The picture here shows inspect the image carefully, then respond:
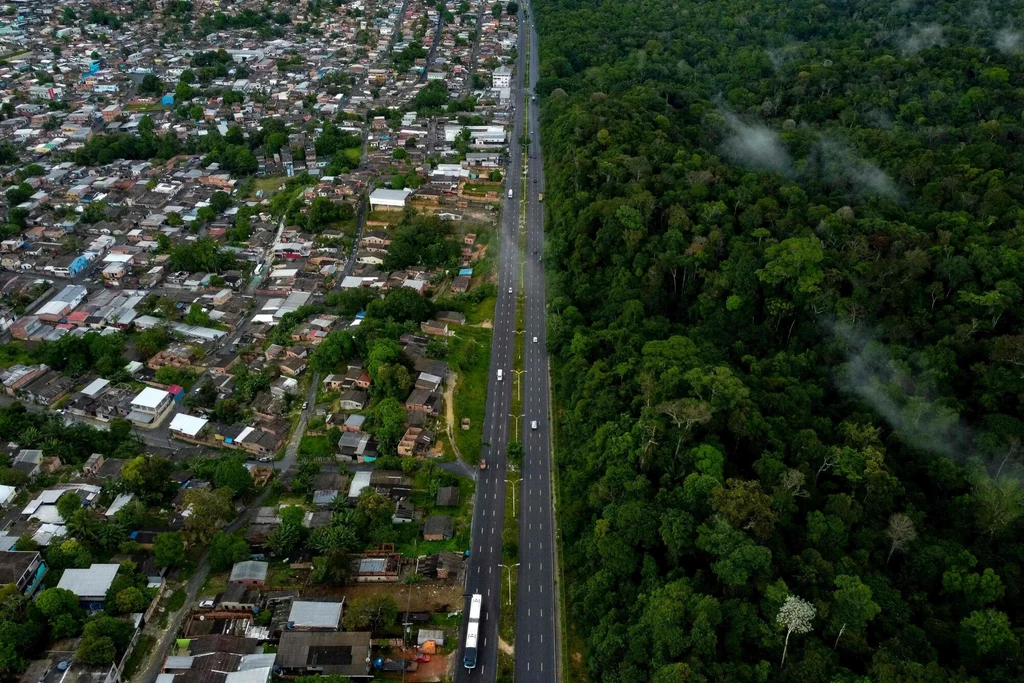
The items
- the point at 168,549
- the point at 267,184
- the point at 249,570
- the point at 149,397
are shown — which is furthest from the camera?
the point at 267,184

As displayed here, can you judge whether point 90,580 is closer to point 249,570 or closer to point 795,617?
point 249,570

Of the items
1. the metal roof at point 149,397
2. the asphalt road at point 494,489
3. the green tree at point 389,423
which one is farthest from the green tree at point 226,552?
the metal roof at point 149,397

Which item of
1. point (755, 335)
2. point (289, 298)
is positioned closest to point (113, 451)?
point (289, 298)

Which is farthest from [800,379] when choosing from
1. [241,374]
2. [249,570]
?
[241,374]

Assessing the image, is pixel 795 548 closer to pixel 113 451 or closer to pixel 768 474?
pixel 768 474

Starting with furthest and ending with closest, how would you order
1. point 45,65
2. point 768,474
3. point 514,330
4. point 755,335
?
point 45,65 < point 514,330 < point 755,335 < point 768,474

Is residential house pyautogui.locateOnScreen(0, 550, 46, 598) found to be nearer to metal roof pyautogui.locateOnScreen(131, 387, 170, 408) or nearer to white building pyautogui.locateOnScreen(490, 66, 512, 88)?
metal roof pyautogui.locateOnScreen(131, 387, 170, 408)
